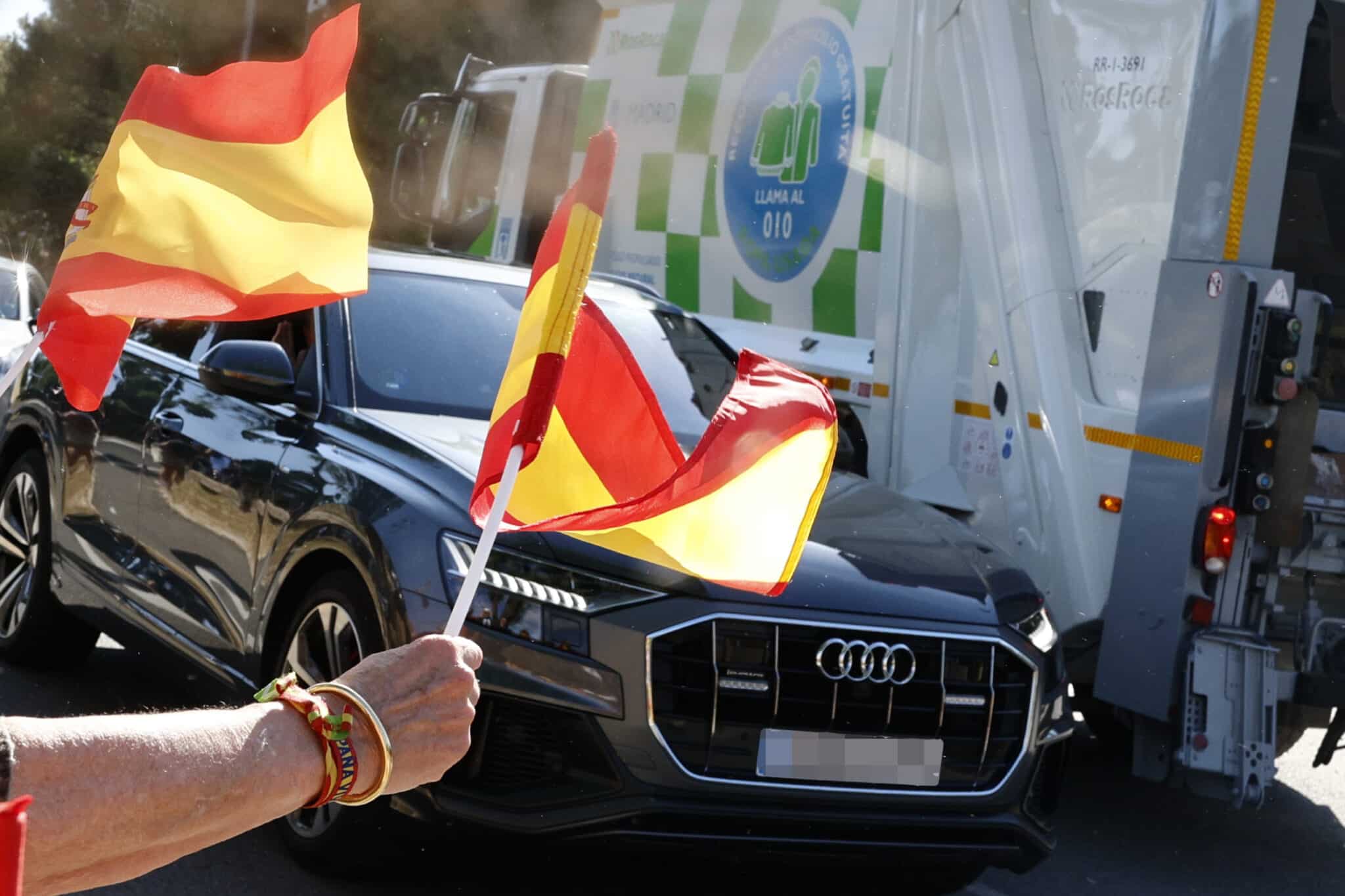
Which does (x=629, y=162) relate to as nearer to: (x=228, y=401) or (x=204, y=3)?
(x=228, y=401)

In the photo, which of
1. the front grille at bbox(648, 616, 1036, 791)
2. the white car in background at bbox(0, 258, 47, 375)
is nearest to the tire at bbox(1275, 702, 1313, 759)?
the front grille at bbox(648, 616, 1036, 791)

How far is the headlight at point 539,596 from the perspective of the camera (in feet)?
12.9

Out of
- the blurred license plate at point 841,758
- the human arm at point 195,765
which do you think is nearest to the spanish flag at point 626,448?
the human arm at point 195,765

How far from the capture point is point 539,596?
396cm

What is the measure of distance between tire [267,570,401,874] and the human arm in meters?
2.27

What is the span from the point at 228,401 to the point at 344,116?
9.68 ft

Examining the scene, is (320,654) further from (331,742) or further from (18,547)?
(331,742)

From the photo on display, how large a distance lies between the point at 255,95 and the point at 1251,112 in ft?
11.3

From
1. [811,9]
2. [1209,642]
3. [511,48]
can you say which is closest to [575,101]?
[811,9]

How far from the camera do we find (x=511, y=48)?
27.1 metres

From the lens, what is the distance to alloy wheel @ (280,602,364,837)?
13.8 feet

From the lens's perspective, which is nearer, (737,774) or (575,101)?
(737,774)

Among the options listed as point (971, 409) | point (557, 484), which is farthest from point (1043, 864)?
point (557, 484)

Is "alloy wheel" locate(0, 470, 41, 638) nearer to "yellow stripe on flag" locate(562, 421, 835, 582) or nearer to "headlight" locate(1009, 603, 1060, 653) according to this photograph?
"headlight" locate(1009, 603, 1060, 653)
